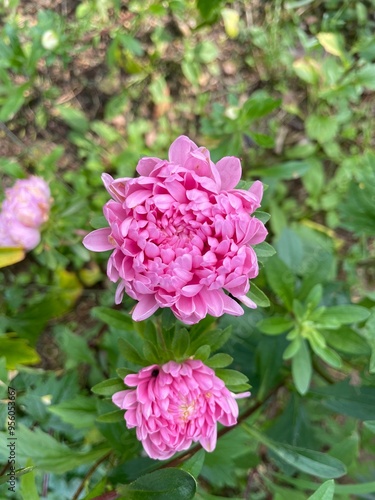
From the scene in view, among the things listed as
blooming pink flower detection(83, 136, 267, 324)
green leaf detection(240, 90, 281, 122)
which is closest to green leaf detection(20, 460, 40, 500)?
blooming pink flower detection(83, 136, 267, 324)

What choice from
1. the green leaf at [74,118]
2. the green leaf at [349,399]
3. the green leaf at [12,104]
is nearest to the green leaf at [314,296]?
the green leaf at [349,399]

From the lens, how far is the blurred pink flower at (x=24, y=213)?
1.78 m

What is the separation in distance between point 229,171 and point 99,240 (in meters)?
0.32

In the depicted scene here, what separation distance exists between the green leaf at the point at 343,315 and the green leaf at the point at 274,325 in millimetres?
103

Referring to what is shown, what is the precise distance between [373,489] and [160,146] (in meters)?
1.60

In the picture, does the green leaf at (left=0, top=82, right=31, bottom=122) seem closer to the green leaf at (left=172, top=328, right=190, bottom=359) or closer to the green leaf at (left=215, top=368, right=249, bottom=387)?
the green leaf at (left=172, top=328, right=190, bottom=359)

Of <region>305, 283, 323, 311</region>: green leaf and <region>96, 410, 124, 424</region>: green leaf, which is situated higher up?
<region>96, 410, 124, 424</region>: green leaf

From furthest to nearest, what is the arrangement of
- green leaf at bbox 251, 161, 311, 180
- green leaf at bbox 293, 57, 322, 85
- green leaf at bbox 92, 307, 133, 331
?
green leaf at bbox 293, 57, 322, 85
green leaf at bbox 251, 161, 311, 180
green leaf at bbox 92, 307, 133, 331

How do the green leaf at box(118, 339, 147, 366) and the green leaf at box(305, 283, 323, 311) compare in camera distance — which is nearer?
the green leaf at box(118, 339, 147, 366)

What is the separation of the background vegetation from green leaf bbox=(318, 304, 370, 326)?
0.72 feet

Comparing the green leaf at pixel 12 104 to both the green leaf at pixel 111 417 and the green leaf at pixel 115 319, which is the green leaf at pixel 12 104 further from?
the green leaf at pixel 111 417

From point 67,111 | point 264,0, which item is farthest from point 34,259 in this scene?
point 264,0

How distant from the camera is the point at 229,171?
45.3 inches

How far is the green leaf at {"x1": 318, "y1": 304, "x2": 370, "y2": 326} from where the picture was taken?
153 centimetres
